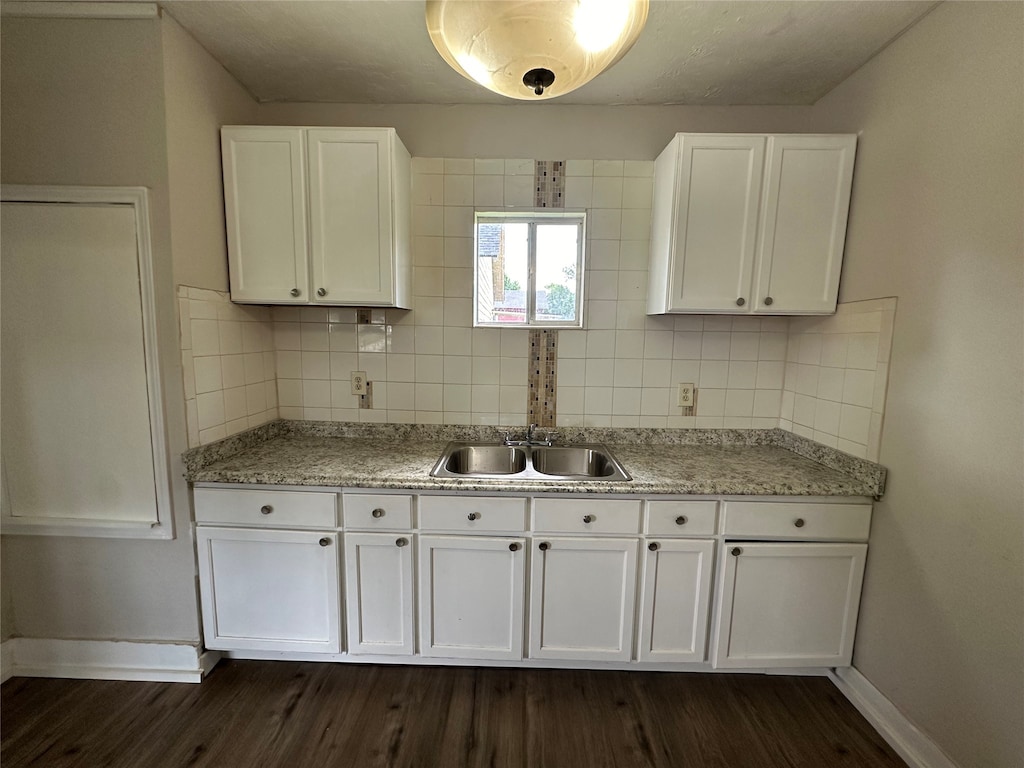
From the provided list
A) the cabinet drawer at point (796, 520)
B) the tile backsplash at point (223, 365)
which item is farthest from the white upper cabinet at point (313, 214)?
the cabinet drawer at point (796, 520)

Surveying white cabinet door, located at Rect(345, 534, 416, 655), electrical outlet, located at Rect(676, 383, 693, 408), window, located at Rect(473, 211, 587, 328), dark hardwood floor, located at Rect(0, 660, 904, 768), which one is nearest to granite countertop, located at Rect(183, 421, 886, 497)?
electrical outlet, located at Rect(676, 383, 693, 408)

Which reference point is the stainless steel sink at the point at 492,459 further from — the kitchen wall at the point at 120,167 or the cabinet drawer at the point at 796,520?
the kitchen wall at the point at 120,167

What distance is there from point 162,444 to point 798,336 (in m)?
2.88

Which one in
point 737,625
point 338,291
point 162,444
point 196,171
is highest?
point 196,171

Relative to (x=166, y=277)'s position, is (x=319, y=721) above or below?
below

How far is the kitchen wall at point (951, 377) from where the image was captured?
1127mm

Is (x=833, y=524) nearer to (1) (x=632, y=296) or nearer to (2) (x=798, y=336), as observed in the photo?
(2) (x=798, y=336)

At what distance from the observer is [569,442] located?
6.86 feet

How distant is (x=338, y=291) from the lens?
1.77 m

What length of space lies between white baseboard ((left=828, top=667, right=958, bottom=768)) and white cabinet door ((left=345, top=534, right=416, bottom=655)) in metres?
1.79

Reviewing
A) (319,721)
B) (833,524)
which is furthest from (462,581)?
(833,524)

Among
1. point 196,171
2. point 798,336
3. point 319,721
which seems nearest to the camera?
point 319,721

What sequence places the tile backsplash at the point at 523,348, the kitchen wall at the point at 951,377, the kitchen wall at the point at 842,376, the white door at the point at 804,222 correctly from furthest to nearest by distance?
the tile backsplash at the point at 523,348 < the white door at the point at 804,222 < the kitchen wall at the point at 842,376 < the kitchen wall at the point at 951,377

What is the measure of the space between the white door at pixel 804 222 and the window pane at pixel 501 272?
43.3 inches
